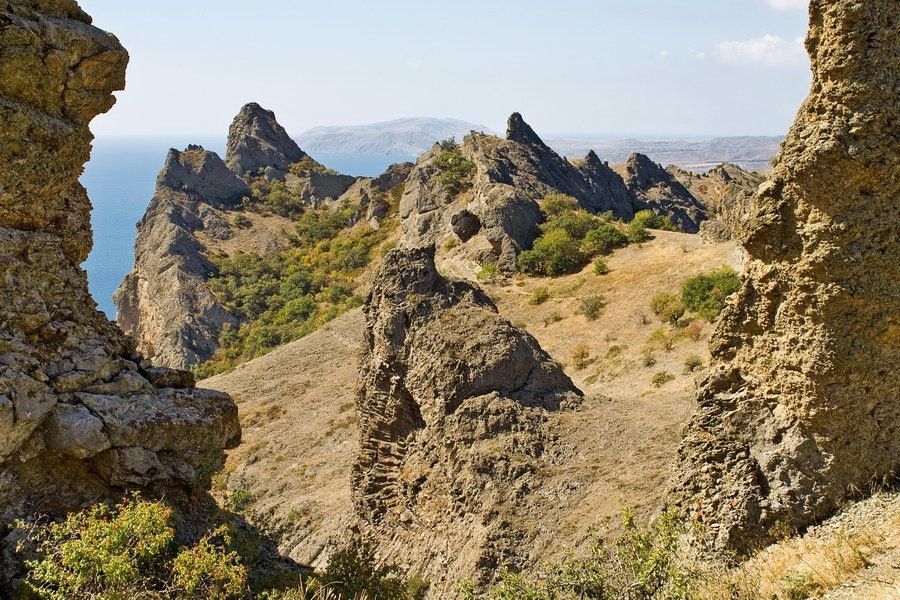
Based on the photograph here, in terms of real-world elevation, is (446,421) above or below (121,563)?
below

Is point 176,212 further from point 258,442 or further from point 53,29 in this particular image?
point 53,29

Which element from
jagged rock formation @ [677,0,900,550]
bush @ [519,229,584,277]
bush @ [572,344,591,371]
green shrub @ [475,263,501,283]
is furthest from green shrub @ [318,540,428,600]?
bush @ [519,229,584,277]

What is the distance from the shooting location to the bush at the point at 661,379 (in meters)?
28.1

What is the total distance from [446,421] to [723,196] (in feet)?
133

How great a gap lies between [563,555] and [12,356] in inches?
362

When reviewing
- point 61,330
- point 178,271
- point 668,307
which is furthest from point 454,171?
point 61,330

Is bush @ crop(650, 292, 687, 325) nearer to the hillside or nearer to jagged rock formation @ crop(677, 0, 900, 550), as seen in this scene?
the hillside

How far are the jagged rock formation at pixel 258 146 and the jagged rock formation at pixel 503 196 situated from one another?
30.5m

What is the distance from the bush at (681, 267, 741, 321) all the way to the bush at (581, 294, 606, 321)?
190 inches

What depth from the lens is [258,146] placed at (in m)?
94.6

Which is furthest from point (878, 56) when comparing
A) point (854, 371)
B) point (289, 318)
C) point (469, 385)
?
point (289, 318)

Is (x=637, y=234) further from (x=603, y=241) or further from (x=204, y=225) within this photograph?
(x=204, y=225)

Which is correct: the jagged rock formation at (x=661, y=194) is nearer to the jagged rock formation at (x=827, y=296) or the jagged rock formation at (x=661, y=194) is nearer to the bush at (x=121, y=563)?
the jagged rock formation at (x=827, y=296)

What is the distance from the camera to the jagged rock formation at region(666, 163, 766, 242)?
134ft
